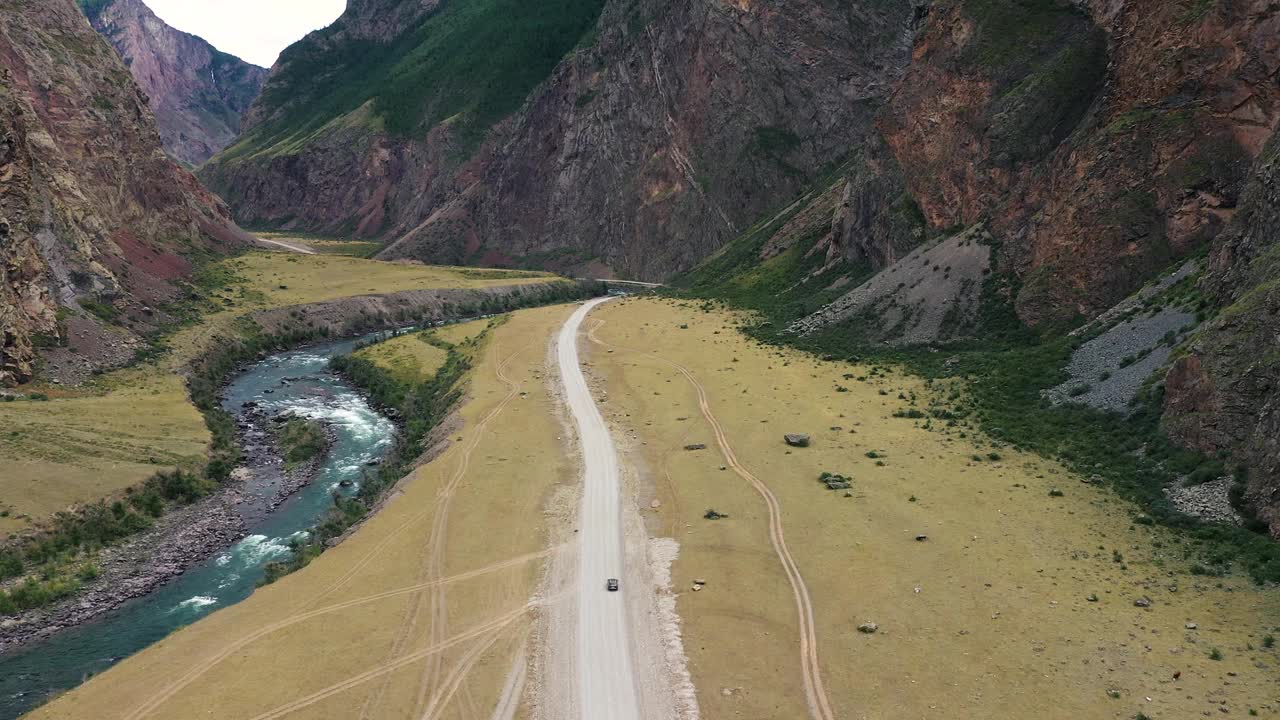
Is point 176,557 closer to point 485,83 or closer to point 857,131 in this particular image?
point 857,131

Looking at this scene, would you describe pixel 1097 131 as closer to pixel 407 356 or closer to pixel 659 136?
pixel 407 356

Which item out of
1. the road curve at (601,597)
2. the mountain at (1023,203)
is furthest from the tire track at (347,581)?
the mountain at (1023,203)

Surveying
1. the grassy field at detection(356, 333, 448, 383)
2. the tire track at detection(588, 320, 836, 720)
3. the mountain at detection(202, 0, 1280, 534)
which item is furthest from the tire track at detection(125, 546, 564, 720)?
the grassy field at detection(356, 333, 448, 383)

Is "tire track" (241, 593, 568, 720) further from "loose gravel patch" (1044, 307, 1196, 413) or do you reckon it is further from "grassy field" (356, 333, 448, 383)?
"grassy field" (356, 333, 448, 383)

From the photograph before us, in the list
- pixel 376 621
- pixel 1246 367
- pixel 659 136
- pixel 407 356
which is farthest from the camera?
pixel 659 136

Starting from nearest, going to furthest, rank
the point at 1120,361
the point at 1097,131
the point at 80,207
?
the point at 1120,361
the point at 1097,131
the point at 80,207

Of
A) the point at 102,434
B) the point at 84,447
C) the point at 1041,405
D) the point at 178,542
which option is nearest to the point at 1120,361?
the point at 1041,405

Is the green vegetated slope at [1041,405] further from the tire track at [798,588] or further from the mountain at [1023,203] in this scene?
the tire track at [798,588]
